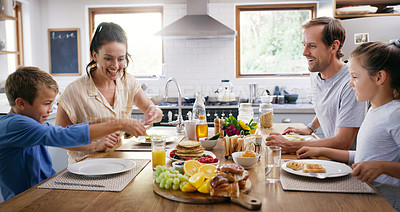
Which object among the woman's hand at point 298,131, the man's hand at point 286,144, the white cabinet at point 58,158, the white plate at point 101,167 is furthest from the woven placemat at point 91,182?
the white cabinet at point 58,158

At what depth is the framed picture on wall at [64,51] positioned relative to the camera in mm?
5121

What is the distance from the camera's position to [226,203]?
1.16 meters

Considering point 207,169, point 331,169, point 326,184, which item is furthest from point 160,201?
point 331,169

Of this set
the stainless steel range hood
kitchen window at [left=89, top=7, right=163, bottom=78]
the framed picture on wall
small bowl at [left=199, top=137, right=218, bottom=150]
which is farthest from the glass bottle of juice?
the framed picture on wall

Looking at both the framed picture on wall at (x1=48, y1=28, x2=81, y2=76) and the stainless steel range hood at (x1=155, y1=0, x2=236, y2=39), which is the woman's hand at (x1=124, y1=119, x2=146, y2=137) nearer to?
the stainless steel range hood at (x1=155, y1=0, x2=236, y2=39)

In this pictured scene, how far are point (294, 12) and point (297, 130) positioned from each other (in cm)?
304

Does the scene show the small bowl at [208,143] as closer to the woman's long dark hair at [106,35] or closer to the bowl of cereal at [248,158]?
the bowl of cereal at [248,158]

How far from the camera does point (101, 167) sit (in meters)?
1.56

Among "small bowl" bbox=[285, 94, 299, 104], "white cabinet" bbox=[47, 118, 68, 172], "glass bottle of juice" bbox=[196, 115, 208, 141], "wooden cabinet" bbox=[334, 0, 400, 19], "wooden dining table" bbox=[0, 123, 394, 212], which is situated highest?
"wooden cabinet" bbox=[334, 0, 400, 19]

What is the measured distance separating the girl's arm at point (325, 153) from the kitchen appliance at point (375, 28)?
292 centimetres

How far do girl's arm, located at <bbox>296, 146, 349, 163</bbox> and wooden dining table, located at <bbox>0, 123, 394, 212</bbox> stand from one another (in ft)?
1.53

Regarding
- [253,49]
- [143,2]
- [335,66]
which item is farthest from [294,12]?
[335,66]

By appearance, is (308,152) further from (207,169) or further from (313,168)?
(207,169)

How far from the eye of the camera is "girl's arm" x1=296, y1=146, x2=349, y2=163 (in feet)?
5.55
